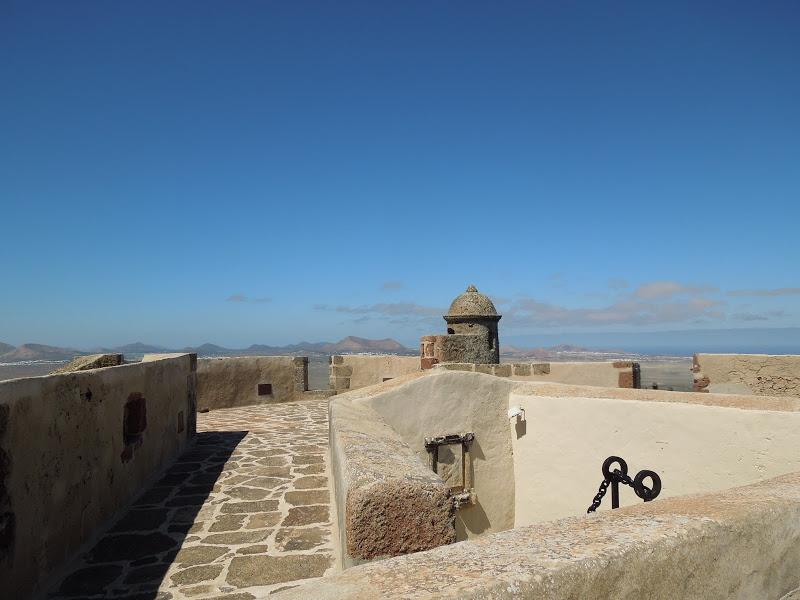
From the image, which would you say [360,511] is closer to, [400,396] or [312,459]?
[400,396]

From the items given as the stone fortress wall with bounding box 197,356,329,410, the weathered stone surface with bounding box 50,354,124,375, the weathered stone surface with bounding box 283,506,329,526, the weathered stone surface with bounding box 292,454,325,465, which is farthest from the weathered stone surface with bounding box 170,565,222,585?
the stone fortress wall with bounding box 197,356,329,410

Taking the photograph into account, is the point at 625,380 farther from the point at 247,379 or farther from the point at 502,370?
the point at 247,379

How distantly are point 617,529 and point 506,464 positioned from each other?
15.1 ft

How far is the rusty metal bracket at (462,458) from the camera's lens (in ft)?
18.3

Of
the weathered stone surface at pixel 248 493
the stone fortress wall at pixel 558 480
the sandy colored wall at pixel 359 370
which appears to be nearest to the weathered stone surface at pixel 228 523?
the weathered stone surface at pixel 248 493

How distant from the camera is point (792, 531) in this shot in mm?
1759

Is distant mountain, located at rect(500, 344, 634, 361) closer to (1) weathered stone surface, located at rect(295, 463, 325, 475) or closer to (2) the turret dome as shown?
(2) the turret dome

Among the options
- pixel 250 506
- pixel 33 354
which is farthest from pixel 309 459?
pixel 33 354

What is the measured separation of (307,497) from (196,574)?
163cm

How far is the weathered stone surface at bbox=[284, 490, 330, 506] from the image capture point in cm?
486

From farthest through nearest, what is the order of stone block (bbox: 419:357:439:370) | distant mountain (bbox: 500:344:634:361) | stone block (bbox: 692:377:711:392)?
distant mountain (bbox: 500:344:634:361) → stone block (bbox: 419:357:439:370) → stone block (bbox: 692:377:711:392)

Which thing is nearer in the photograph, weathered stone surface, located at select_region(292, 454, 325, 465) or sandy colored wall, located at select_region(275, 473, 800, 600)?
sandy colored wall, located at select_region(275, 473, 800, 600)

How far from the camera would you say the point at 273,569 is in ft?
11.5

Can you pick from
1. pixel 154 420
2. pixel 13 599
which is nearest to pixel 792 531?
pixel 13 599
